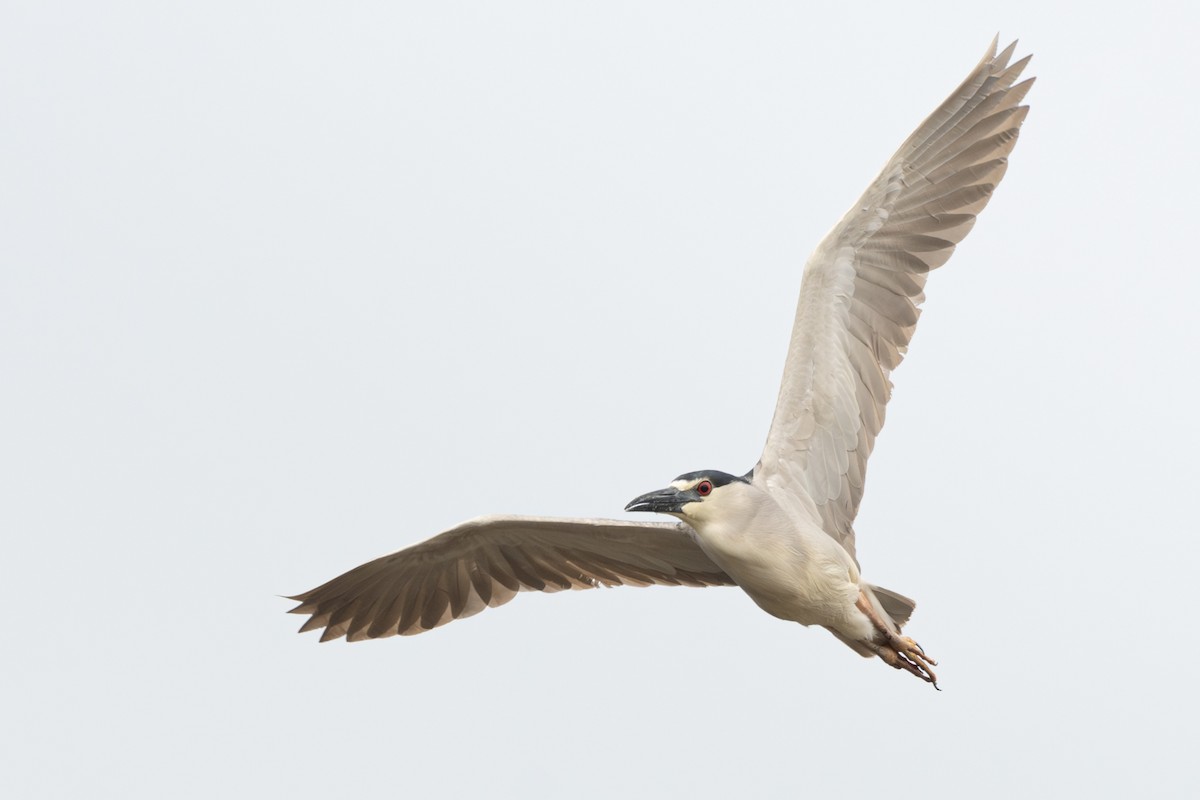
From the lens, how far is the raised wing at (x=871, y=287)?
9.10m

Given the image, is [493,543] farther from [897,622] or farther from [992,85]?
[992,85]

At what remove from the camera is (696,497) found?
8.40 metres

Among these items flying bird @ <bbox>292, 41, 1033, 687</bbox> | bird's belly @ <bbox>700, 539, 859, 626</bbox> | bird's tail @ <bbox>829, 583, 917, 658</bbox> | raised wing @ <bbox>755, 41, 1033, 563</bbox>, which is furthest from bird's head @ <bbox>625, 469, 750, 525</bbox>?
bird's tail @ <bbox>829, 583, 917, 658</bbox>

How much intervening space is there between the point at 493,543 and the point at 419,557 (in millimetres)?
511

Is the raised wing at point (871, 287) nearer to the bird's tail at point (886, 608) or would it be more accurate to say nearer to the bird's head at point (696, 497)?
the bird's tail at point (886, 608)

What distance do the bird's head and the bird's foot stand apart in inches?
52.0

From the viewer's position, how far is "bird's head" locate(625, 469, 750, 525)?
837cm

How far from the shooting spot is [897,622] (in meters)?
9.20

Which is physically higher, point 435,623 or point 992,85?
point 992,85

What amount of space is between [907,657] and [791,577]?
951mm

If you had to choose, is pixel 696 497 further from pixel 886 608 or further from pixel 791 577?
pixel 886 608

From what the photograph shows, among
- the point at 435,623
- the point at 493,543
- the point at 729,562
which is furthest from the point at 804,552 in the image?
the point at 435,623

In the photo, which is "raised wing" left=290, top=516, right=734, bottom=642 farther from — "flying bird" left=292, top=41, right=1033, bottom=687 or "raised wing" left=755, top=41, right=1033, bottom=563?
"raised wing" left=755, top=41, right=1033, bottom=563

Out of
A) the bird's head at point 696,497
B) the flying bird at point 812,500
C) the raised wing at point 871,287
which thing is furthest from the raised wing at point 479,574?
the bird's head at point 696,497
